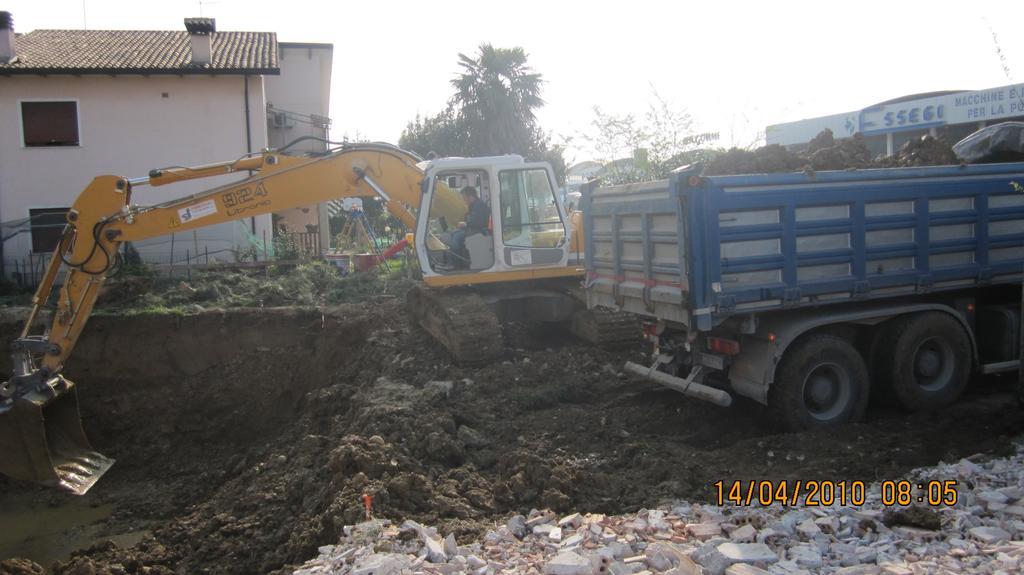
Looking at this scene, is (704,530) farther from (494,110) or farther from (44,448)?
(494,110)

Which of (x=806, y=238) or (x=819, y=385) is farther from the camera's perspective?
(x=819, y=385)

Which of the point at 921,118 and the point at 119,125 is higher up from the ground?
the point at 119,125

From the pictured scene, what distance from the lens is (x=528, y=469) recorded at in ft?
20.2

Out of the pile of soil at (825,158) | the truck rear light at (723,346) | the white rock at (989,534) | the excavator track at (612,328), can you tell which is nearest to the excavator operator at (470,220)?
the excavator track at (612,328)

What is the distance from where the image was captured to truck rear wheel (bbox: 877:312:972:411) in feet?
24.1

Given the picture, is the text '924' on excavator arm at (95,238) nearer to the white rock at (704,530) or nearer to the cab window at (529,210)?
the cab window at (529,210)

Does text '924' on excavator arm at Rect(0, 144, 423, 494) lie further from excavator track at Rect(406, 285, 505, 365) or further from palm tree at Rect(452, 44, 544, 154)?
palm tree at Rect(452, 44, 544, 154)

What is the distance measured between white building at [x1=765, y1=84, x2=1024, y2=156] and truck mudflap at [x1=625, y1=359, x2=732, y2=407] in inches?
365

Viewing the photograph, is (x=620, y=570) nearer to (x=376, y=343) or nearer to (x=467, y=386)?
(x=467, y=386)

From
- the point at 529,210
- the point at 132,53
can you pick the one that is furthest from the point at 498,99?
the point at 529,210

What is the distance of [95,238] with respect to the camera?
8.29m

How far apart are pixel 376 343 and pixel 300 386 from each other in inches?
58.2

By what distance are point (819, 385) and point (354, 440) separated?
4.01 metres
